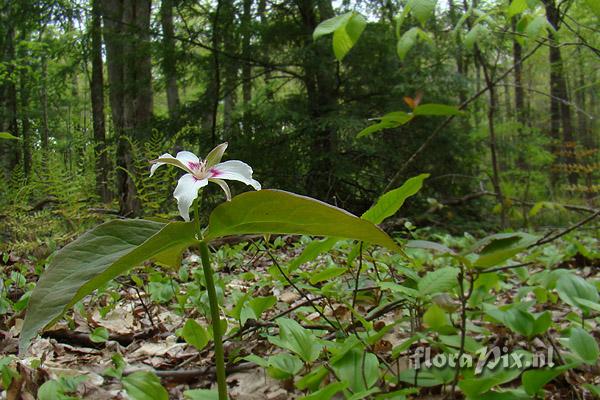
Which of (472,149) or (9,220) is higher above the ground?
(472,149)

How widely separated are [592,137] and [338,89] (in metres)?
10.7

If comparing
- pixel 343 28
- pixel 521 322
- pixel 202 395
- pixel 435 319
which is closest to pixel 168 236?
pixel 202 395

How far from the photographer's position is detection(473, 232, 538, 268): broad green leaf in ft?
2.18

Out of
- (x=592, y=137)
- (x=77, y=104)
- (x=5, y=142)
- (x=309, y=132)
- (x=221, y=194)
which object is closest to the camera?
(x=221, y=194)

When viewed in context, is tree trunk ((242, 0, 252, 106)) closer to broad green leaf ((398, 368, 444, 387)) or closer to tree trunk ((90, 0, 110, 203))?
tree trunk ((90, 0, 110, 203))

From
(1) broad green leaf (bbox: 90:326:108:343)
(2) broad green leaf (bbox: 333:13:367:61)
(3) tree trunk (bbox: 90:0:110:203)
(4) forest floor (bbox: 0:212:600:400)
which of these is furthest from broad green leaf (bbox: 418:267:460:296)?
(3) tree trunk (bbox: 90:0:110:203)

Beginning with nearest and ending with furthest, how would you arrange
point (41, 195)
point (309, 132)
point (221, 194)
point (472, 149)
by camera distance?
1. point (41, 195)
2. point (221, 194)
3. point (309, 132)
4. point (472, 149)

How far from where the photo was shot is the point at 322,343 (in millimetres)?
1144

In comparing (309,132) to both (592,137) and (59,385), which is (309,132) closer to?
(59,385)

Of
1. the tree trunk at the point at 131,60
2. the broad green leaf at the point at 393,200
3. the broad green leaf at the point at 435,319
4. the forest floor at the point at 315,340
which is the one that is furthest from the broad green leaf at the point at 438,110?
the tree trunk at the point at 131,60

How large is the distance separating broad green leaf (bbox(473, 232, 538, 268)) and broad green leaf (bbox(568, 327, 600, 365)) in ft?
1.36

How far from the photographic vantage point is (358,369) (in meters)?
0.97

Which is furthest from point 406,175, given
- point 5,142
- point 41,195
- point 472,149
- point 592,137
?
point 592,137

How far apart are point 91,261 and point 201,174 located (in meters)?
0.21
